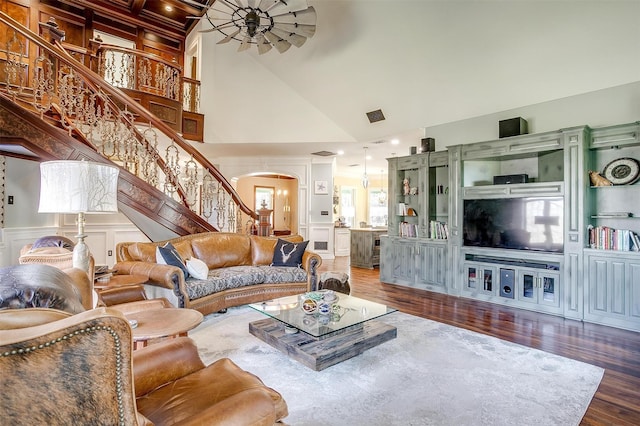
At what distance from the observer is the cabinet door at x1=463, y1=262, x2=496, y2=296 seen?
4.59 m

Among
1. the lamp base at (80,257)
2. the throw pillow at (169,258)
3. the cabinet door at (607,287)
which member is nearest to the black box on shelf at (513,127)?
the cabinet door at (607,287)

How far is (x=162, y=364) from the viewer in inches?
60.2

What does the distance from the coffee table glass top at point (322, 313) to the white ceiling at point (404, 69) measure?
3.58m

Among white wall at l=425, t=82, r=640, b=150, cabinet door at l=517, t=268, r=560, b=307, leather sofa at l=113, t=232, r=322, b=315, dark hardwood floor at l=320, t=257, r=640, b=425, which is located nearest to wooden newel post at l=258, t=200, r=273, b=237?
leather sofa at l=113, t=232, r=322, b=315

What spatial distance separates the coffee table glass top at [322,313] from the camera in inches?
103

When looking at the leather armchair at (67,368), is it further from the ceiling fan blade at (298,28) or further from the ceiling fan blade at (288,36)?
the ceiling fan blade at (288,36)

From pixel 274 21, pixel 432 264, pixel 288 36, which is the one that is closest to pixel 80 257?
pixel 274 21

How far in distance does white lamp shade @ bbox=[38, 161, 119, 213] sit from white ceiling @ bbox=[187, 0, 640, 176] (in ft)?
13.5

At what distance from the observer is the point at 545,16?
358cm

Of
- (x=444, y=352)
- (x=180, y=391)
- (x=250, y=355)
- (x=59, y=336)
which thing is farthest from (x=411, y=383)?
(x=59, y=336)

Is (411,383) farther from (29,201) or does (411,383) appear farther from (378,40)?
(29,201)

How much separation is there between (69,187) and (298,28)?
359 centimetres

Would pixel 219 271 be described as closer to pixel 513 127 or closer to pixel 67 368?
pixel 67 368

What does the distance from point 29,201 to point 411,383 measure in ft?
20.3
